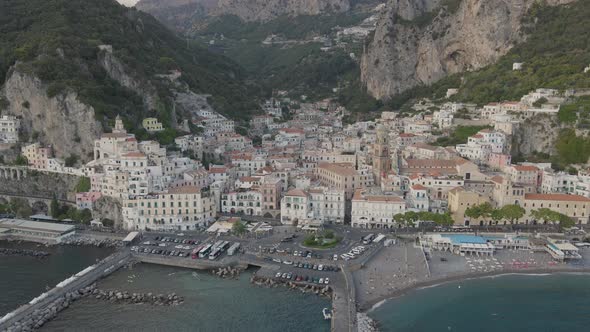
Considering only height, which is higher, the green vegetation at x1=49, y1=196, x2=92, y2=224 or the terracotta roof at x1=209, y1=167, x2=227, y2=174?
the terracotta roof at x1=209, y1=167, x2=227, y2=174

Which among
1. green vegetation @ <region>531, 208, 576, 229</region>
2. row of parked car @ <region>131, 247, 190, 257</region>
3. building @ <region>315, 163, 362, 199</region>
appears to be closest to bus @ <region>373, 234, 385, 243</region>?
building @ <region>315, 163, 362, 199</region>

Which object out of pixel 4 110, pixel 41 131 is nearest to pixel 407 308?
pixel 41 131

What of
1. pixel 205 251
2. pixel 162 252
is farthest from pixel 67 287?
pixel 205 251

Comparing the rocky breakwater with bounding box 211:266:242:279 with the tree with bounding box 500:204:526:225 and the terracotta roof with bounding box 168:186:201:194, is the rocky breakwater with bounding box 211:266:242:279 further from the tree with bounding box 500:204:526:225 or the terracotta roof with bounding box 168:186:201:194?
the tree with bounding box 500:204:526:225

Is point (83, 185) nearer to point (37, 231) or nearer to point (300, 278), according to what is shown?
point (37, 231)

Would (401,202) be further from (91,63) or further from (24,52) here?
(24,52)

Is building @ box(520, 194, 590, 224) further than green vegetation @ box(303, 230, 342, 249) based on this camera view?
Yes
